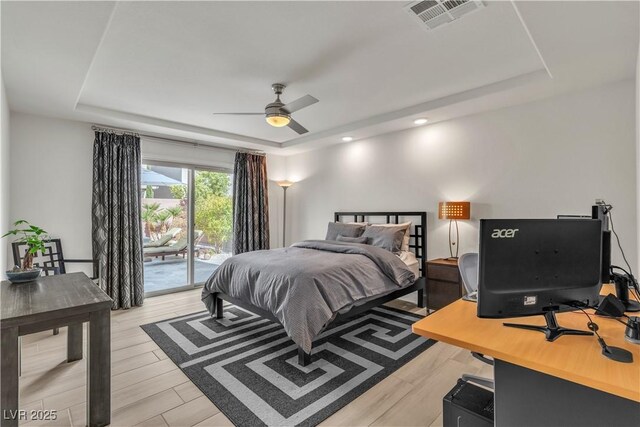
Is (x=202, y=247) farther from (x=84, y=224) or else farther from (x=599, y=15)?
(x=599, y=15)

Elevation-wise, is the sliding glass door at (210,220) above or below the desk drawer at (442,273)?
above

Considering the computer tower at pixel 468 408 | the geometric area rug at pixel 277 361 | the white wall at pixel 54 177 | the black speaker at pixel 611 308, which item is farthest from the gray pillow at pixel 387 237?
the white wall at pixel 54 177

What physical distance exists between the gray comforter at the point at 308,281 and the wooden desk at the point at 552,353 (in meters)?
1.31

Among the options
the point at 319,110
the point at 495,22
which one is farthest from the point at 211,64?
the point at 495,22

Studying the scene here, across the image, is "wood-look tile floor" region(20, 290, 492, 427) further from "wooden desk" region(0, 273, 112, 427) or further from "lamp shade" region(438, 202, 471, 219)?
"lamp shade" region(438, 202, 471, 219)

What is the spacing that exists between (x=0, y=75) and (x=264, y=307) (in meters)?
2.88

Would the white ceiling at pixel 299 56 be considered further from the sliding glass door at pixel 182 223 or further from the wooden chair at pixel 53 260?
the wooden chair at pixel 53 260

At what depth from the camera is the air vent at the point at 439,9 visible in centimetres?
188

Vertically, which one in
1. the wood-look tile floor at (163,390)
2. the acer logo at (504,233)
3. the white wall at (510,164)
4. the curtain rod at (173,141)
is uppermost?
the curtain rod at (173,141)

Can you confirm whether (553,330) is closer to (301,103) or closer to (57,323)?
(301,103)

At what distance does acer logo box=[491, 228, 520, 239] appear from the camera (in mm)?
1193

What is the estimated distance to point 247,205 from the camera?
5.53 meters

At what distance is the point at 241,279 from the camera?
3.17 metres

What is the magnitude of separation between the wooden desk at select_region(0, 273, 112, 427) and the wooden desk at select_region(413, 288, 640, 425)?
186cm
